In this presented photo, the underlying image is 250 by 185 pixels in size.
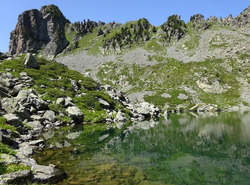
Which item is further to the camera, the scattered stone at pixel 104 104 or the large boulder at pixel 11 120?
the scattered stone at pixel 104 104

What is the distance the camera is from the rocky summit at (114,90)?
20094mm

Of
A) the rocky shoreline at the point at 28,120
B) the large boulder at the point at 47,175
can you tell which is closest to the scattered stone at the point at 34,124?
the rocky shoreline at the point at 28,120

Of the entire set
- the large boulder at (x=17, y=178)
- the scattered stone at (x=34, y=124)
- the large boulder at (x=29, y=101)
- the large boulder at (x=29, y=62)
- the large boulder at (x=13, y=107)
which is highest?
the large boulder at (x=29, y=62)

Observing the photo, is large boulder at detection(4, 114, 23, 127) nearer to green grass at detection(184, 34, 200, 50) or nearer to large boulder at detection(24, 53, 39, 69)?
large boulder at detection(24, 53, 39, 69)

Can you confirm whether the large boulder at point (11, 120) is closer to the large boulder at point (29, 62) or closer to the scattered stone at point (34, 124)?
the scattered stone at point (34, 124)

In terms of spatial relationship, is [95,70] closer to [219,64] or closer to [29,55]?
[219,64]

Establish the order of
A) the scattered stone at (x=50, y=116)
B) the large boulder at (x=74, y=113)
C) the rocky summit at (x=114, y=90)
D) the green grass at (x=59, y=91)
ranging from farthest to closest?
the green grass at (x=59, y=91) < the large boulder at (x=74, y=113) < the scattered stone at (x=50, y=116) < the rocky summit at (x=114, y=90)

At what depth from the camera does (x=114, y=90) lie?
7638 centimetres

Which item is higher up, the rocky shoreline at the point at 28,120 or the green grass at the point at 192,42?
the green grass at the point at 192,42

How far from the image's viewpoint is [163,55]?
7347 inches

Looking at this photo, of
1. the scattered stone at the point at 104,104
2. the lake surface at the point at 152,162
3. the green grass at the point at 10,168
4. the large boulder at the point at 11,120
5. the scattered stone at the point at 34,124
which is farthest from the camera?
the scattered stone at the point at 104,104

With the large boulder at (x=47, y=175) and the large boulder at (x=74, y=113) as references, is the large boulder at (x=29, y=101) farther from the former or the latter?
the large boulder at (x=47, y=175)

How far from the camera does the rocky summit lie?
65.9ft

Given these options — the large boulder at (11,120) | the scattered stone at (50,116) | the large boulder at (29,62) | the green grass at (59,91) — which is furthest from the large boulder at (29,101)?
the large boulder at (29,62)
